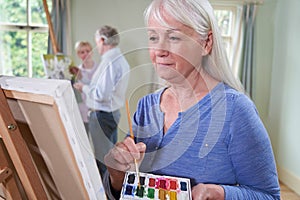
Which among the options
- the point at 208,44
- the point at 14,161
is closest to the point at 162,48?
the point at 208,44

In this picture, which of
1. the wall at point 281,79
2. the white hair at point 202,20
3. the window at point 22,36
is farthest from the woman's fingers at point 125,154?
the window at point 22,36

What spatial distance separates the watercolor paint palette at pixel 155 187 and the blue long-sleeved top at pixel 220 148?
2.2 inches

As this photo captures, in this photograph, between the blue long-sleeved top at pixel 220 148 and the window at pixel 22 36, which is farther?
the window at pixel 22 36

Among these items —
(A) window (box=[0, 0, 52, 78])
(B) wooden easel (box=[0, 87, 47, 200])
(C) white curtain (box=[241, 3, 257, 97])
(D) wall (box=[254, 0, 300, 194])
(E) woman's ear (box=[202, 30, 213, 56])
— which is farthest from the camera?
(C) white curtain (box=[241, 3, 257, 97])

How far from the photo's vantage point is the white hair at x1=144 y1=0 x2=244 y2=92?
600 millimetres

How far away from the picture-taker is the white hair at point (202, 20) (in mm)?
600

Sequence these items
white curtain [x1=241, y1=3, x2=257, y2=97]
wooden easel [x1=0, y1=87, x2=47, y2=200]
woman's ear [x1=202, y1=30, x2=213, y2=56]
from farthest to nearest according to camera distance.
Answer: white curtain [x1=241, y1=3, x2=257, y2=97] < woman's ear [x1=202, y1=30, x2=213, y2=56] < wooden easel [x1=0, y1=87, x2=47, y2=200]

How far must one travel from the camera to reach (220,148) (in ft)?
2.15

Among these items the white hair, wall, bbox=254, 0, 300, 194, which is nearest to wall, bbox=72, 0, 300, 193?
wall, bbox=254, 0, 300, 194

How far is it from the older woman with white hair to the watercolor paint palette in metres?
0.03

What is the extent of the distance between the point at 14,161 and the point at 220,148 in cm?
44

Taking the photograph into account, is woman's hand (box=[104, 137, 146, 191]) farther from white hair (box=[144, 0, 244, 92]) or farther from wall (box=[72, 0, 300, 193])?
wall (box=[72, 0, 300, 193])

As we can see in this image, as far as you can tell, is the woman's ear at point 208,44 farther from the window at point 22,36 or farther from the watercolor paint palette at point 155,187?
the window at point 22,36

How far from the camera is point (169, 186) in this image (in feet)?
2.03
